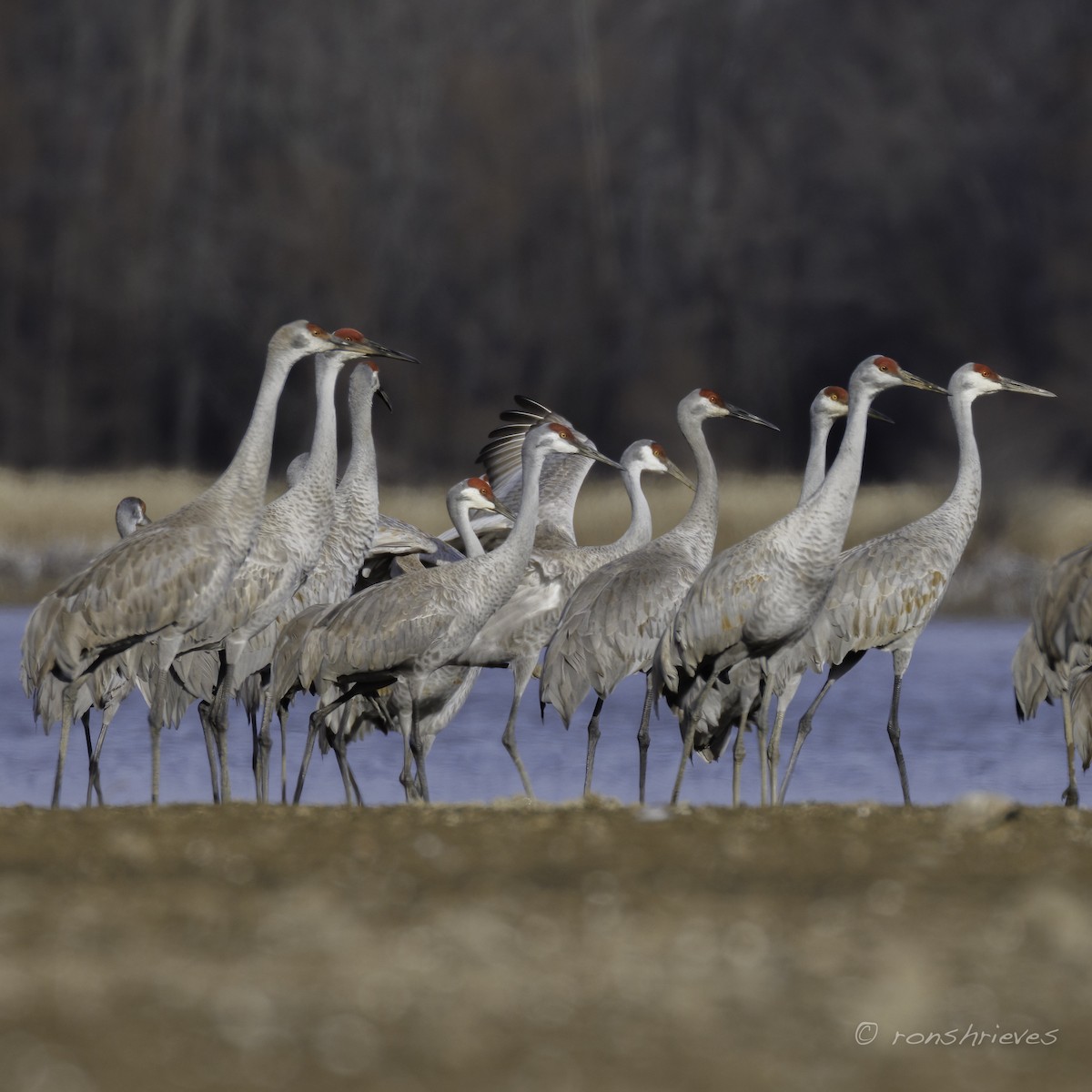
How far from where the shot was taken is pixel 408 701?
26.3 feet

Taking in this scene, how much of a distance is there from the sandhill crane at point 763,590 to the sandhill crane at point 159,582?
62.6 inches

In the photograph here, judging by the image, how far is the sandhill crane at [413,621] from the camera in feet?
24.8

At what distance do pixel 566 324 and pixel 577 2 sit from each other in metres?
4.98

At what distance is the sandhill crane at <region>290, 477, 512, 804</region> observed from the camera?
8.11m

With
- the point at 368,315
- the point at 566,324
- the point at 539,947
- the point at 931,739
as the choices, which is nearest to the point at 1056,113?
the point at 566,324

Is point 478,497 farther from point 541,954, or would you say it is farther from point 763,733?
point 541,954

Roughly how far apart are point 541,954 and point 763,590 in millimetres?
3633

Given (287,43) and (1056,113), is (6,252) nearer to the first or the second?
(287,43)

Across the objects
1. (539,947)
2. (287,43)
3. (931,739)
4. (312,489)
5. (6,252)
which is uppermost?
(287,43)

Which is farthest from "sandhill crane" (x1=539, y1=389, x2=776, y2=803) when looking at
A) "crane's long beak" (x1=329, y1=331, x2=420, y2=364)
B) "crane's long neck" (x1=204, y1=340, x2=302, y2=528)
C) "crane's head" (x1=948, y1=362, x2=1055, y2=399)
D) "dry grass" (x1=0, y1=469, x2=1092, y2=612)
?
"dry grass" (x1=0, y1=469, x2=1092, y2=612)

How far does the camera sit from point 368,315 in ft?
97.5

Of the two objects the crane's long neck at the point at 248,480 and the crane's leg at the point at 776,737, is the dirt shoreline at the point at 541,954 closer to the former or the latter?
the crane's long neck at the point at 248,480

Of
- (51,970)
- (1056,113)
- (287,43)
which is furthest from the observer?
(287,43)

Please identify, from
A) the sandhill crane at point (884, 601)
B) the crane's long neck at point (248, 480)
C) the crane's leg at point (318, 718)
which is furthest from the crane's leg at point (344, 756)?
the sandhill crane at point (884, 601)
